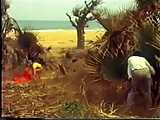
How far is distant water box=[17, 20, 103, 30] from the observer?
3.87 ft

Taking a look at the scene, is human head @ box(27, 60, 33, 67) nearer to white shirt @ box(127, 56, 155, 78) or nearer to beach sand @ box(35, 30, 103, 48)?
beach sand @ box(35, 30, 103, 48)

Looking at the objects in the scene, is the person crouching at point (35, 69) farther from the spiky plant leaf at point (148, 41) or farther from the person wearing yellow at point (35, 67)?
the spiky plant leaf at point (148, 41)

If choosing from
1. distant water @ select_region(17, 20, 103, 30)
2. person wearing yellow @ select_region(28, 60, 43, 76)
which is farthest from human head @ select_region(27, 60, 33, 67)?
distant water @ select_region(17, 20, 103, 30)

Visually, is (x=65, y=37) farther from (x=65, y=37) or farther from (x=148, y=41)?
(x=148, y=41)

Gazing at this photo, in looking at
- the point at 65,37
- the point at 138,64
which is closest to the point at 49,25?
the point at 65,37

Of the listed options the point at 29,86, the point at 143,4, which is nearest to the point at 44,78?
the point at 29,86

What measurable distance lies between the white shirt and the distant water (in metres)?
0.16

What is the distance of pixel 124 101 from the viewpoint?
1.17 metres

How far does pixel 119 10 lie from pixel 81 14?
0.43 feet

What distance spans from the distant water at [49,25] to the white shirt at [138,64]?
0.52 ft

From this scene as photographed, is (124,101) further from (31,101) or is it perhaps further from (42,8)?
(42,8)

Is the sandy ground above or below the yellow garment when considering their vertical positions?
above

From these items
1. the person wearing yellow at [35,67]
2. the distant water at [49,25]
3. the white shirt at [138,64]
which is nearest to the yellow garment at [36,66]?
the person wearing yellow at [35,67]

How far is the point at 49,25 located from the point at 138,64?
0.33 metres
